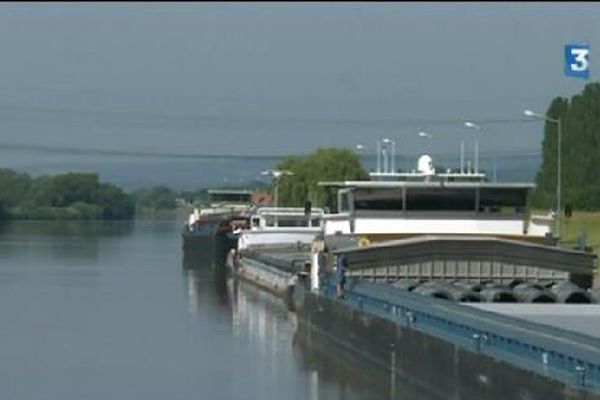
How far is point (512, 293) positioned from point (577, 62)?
5.45m

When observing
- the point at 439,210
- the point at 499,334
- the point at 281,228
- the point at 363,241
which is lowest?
the point at 281,228

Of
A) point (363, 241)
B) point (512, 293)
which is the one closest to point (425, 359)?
point (512, 293)

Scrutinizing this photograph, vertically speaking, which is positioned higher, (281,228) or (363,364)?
(281,228)

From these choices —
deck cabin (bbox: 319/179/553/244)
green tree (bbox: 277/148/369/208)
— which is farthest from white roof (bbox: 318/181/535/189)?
green tree (bbox: 277/148/369/208)

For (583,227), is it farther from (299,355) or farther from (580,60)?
(580,60)

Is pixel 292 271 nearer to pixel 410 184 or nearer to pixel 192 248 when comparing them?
pixel 410 184

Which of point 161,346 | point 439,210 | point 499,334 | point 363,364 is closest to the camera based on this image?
point 499,334

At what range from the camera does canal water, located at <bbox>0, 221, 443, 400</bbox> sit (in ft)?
80.1

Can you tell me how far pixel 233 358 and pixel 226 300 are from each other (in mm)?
20155

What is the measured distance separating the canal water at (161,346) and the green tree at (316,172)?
96.7 feet

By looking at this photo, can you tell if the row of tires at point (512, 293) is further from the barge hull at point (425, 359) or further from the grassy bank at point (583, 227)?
the grassy bank at point (583, 227)

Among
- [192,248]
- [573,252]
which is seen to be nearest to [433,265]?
[573,252]

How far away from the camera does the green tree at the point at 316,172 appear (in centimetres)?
9275

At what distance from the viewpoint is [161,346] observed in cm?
3306
